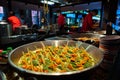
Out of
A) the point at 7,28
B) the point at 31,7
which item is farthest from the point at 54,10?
the point at 7,28

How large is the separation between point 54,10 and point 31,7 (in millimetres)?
2779

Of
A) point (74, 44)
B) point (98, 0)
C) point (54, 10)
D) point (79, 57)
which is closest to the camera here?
point (79, 57)

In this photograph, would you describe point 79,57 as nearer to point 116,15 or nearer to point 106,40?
point 106,40

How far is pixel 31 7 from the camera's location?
10211mm

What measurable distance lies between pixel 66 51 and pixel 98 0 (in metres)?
7.78

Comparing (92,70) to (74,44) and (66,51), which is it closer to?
(66,51)

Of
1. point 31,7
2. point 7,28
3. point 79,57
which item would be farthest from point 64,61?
point 31,7

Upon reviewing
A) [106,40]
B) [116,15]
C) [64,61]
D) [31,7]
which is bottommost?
[64,61]

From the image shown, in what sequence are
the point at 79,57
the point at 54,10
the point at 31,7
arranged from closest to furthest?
the point at 79,57, the point at 31,7, the point at 54,10

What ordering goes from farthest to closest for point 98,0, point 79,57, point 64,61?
point 98,0, point 79,57, point 64,61

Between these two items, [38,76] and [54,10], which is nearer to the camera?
[38,76]

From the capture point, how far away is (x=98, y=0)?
8664mm

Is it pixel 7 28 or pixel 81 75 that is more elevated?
pixel 7 28

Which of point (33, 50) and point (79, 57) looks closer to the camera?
point (79, 57)
